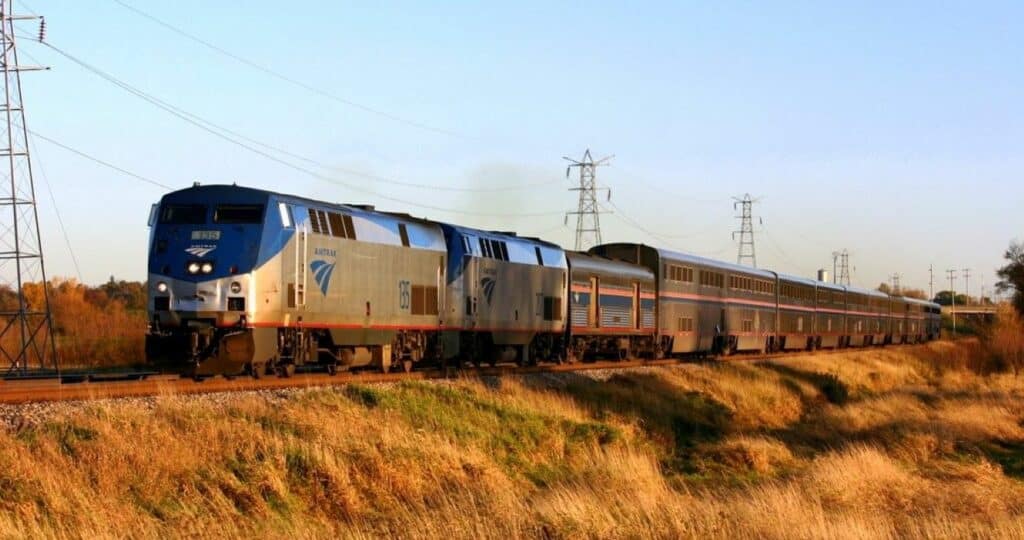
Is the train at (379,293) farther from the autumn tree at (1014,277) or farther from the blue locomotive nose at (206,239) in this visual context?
the autumn tree at (1014,277)

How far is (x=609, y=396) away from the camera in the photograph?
1265 inches

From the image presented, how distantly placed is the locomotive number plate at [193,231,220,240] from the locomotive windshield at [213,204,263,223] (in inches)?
13.9

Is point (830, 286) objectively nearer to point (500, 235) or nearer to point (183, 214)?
point (500, 235)

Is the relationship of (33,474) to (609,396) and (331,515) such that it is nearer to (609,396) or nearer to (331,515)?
(331,515)

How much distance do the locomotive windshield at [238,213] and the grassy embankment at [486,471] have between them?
4.28 m

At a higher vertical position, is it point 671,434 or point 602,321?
point 602,321

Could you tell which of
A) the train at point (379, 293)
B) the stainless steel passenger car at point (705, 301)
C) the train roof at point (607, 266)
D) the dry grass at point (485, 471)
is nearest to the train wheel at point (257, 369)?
the train at point (379, 293)

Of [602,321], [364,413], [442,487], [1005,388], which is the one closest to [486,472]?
[442,487]

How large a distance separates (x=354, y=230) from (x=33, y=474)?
13955 millimetres

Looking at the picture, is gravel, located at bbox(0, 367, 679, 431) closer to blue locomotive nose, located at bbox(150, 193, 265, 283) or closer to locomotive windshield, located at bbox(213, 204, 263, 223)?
blue locomotive nose, located at bbox(150, 193, 265, 283)

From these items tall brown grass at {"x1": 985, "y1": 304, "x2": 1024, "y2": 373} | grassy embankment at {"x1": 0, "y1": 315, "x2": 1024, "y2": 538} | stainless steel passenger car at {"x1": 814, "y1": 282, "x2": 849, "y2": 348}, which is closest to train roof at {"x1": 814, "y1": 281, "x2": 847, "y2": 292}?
stainless steel passenger car at {"x1": 814, "y1": 282, "x2": 849, "y2": 348}

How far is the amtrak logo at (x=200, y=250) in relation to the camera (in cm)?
2394

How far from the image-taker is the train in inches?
933

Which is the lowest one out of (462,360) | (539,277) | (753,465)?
(753,465)
